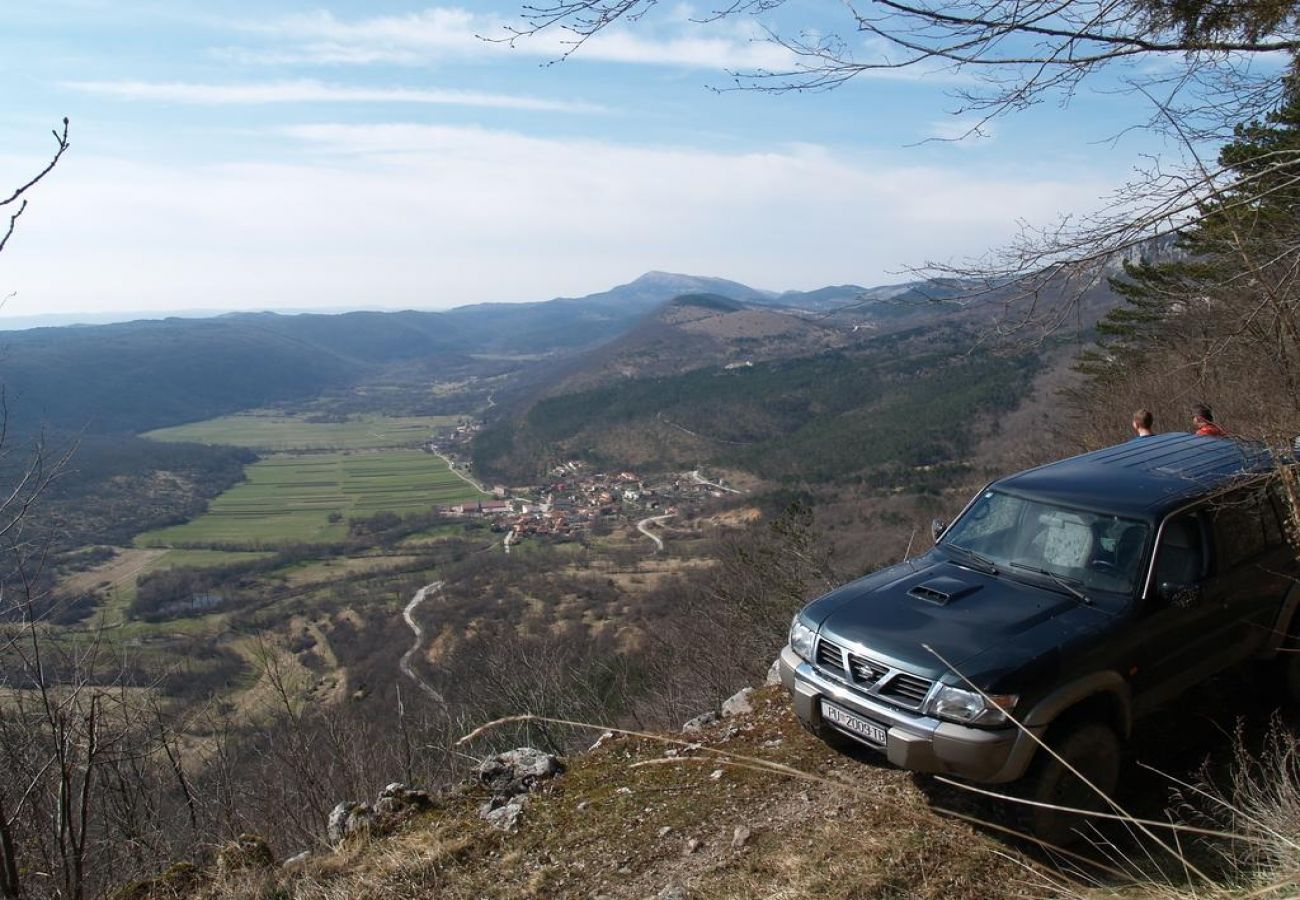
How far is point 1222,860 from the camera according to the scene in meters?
3.31

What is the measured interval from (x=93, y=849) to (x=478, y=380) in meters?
162

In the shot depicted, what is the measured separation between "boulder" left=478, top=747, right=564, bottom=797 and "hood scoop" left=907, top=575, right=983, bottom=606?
2698mm

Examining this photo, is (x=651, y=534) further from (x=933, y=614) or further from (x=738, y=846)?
(x=933, y=614)

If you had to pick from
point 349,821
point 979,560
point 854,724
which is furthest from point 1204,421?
point 349,821

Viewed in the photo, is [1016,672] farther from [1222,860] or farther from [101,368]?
[101,368]

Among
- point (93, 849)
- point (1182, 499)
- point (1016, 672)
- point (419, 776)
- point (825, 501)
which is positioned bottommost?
point (825, 501)

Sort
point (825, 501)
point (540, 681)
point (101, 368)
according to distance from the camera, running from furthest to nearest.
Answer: point (101, 368) < point (825, 501) < point (540, 681)

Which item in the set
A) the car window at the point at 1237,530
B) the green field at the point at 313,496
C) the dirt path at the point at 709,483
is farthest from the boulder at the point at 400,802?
the dirt path at the point at 709,483

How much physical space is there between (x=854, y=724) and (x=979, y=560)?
143cm

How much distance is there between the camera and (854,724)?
381 centimetres

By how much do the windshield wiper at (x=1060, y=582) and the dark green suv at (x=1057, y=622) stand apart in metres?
0.01

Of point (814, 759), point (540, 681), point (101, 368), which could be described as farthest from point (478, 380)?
point (814, 759)

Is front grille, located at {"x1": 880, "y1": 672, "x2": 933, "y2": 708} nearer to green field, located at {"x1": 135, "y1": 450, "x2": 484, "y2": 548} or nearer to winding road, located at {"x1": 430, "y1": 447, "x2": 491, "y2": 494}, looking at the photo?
green field, located at {"x1": 135, "y1": 450, "x2": 484, "y2": 548}

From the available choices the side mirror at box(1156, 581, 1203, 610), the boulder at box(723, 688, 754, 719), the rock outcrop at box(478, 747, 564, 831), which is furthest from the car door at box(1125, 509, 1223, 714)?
the rock outcrop at box(478, 747, 564, 831)
